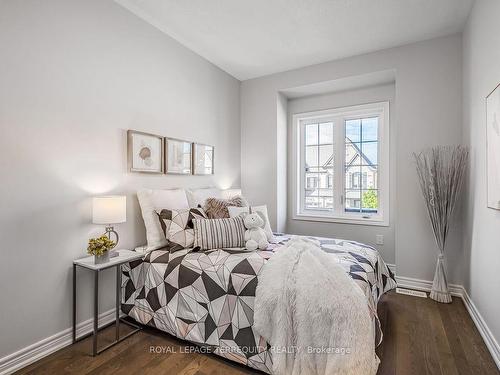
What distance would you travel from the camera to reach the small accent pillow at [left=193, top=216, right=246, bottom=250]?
232 cm

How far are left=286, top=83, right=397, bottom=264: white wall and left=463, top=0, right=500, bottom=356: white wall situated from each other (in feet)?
2.75

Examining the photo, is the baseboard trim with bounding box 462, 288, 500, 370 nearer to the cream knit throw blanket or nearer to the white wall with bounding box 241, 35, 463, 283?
the white wall with bounding box 241, 35, 463, 283

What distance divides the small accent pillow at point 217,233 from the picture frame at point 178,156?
2.66ft

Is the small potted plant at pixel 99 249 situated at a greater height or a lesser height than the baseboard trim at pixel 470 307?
greater

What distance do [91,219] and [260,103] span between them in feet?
8.98

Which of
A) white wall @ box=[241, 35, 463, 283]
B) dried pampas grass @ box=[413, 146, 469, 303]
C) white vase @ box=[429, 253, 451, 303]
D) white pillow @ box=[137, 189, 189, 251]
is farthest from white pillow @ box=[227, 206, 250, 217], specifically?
white vase @ box=[429, 253, 451, 303]

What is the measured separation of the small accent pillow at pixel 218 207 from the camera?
2.69 meters

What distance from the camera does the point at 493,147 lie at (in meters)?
→ 1.91

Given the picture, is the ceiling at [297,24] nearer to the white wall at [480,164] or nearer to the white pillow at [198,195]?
the white wall at [480,164]

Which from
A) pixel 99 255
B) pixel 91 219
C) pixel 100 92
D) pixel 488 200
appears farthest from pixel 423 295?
pixel 100 92

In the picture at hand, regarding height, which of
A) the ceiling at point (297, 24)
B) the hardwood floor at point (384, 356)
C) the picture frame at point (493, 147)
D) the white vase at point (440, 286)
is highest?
the ceiling at point (297, 24)

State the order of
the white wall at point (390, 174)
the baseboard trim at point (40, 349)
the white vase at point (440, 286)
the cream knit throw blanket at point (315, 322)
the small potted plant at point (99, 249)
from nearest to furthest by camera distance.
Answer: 1. the cream knit throw blanket at point (315, 322)
2. the baseboard trim at point (40, 349)
3. the small potted plant at point (99, 249)
4. the white vase at point (440, 286)
5. the white wall at point (390, 174)

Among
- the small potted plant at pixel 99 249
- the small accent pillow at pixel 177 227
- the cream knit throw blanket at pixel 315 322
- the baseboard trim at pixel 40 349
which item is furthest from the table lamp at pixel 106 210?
the cream knit throw blanket at pixel 315 322

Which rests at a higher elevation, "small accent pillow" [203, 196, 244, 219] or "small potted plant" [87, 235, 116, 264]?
"small accent pillow" [203, 196, 244, 219]
